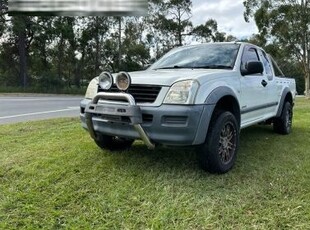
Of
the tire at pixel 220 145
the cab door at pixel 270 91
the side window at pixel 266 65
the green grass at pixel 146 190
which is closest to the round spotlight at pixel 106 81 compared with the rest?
the green grass at pixel 146 190

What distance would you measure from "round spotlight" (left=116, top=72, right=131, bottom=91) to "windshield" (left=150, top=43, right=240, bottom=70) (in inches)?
50.6

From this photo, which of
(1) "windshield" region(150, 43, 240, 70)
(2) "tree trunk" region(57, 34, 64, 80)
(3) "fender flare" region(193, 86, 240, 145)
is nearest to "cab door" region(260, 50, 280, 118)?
(1) "windshield" region(150, 43, 240, 70)

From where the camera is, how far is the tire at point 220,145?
3.82m

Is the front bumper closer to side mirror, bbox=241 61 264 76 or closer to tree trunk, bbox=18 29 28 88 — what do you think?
side mirror, bbox=241 61 264 76

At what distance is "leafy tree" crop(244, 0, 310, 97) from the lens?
74.5 feet

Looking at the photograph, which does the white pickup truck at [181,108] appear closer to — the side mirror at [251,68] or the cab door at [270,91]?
the side mirror at [251,68]

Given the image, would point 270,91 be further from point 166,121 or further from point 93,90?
point 93,90

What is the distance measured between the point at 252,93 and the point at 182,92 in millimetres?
1707

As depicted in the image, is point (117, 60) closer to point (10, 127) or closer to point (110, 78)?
point (10, 127)

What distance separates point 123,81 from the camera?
3840 millimetres

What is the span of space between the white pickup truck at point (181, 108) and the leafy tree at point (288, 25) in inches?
792

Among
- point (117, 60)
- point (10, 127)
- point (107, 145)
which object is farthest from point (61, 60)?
point (107, 145)

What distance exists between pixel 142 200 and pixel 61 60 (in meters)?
35.1

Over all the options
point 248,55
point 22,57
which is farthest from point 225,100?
point 22,57
